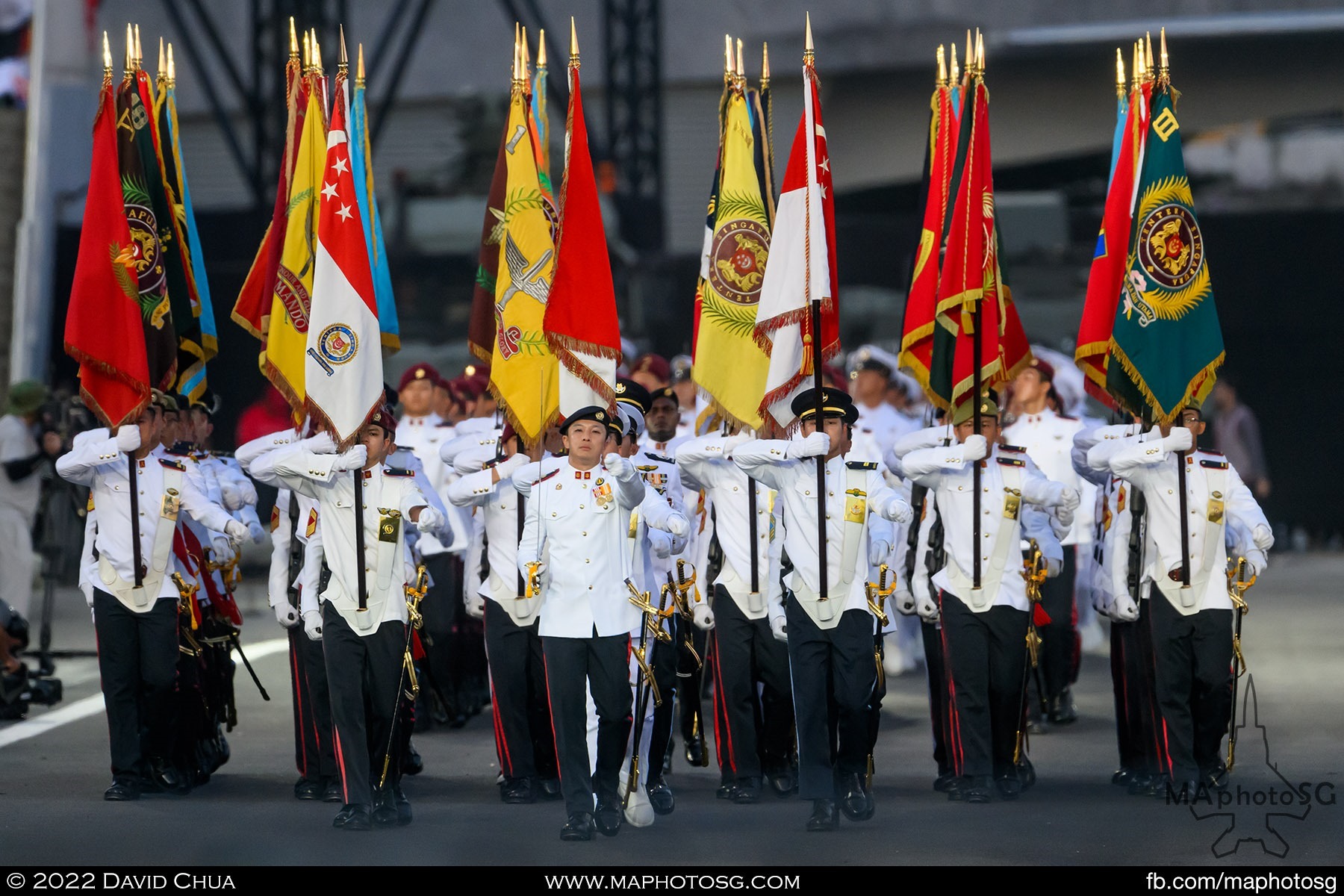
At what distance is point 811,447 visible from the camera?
8.43 m

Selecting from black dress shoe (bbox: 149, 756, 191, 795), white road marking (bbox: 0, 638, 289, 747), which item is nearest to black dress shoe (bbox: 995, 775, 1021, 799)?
black dress shoe (bbox: 149, 756, 191, 795)

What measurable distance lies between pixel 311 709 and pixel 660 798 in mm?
1577

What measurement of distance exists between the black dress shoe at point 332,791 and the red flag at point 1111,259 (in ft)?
13.1

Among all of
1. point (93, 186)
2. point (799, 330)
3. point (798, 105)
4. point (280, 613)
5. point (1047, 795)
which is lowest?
point (1047, 795)

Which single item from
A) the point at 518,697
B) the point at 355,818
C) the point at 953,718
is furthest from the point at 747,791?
the point at 355,818

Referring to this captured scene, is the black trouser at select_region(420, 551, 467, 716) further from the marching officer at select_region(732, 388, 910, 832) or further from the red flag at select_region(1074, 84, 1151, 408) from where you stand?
the red flag at select_region(1074, 84, 1151, 408)

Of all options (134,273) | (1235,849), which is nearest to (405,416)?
(134,273)

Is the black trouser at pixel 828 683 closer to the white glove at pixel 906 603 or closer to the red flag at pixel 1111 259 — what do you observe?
the white glove at pixel 906 603

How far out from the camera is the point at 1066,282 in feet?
64.7

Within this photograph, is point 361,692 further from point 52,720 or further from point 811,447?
point 52,720

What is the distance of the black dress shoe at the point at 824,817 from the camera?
8.35 meters

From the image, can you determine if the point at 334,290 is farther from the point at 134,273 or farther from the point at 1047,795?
the point at 1047,795

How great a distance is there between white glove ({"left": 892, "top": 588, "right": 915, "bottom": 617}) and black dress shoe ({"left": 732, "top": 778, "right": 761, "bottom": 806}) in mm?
1135

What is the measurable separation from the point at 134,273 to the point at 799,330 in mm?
3156
